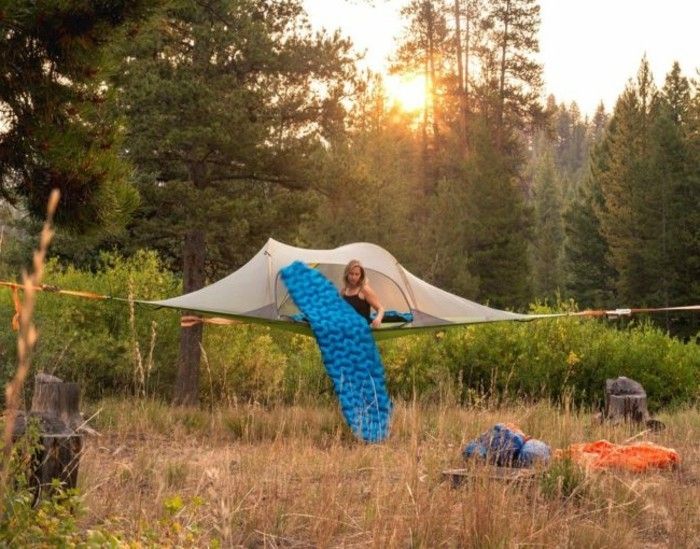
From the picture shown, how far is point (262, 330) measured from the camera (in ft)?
32.7

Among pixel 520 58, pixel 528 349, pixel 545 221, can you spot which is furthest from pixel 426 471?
pixel 545 221

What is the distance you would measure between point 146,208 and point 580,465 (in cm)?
523

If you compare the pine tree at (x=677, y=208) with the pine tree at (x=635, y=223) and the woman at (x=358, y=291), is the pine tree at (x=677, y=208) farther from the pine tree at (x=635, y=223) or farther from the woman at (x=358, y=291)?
the woman at (x=358, y=291)

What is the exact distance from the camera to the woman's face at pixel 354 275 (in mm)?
6461

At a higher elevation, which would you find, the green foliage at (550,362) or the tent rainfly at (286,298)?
the tent rainfly at (286,298)

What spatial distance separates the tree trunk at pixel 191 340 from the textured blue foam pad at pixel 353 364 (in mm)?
2821

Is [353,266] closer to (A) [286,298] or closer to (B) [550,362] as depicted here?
(A) [286,298]

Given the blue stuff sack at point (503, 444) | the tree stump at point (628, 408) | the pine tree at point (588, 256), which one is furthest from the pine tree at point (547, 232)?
the blue stuff sack at point (503, 444)

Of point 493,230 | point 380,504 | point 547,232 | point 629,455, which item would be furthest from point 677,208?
point 380,504

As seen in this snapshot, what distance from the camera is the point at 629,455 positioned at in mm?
4211

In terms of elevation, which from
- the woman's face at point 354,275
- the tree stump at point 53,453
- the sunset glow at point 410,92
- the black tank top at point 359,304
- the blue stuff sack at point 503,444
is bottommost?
the blue stuff sack at point 503,444

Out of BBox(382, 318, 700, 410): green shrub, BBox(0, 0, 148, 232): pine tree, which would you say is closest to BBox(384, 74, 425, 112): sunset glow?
BBox(382, 318, 700, 410): green shrub

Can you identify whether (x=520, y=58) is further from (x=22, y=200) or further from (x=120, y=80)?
(x=22, y=200)

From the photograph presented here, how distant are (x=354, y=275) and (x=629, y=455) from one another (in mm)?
2697
